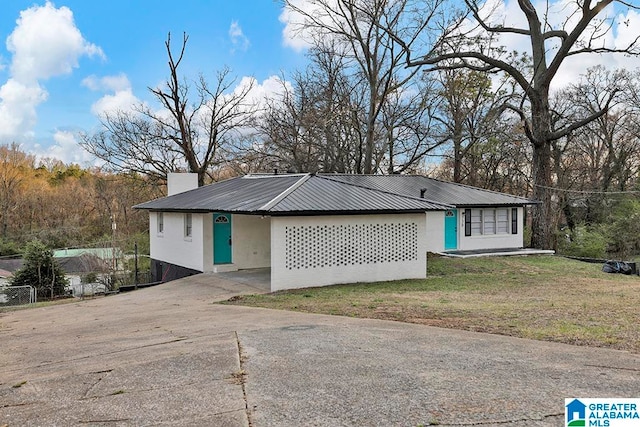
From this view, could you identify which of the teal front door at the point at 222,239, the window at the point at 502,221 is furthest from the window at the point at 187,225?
the window at the point at 502,221

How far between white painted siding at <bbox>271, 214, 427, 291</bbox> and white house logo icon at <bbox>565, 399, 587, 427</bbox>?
9.57m

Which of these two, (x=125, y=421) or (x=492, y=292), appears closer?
(x=125, y=421)

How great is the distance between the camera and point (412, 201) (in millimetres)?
15438

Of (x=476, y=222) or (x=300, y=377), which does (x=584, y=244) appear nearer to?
(x=476, y=222)

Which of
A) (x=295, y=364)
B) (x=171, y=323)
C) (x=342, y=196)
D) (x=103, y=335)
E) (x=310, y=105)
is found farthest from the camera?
(x=310, y=105)

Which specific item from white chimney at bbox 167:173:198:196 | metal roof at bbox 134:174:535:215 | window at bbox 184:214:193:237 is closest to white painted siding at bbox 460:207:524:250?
metal roof at bbox 134:174:535:215

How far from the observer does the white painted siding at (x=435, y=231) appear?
21.9 meters

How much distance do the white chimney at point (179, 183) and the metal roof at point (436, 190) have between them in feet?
21.2

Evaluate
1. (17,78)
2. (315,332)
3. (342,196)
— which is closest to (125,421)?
(315,332)

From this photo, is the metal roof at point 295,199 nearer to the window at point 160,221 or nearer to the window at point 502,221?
the window at point 160,221

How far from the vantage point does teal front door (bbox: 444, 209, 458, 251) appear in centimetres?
2258

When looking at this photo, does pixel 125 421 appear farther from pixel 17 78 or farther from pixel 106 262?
pixel 17 78

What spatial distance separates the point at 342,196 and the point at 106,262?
1574 cm

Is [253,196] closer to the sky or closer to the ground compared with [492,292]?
closer to the sky
